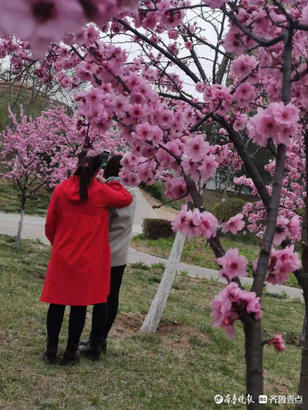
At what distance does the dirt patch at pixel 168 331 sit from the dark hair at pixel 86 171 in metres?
1.82

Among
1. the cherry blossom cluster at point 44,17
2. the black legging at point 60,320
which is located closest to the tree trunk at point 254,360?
the cherry blossom cluster at point 44,17

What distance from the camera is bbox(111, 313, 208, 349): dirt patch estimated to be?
4.43 meters

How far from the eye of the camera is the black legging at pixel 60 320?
3.22 m

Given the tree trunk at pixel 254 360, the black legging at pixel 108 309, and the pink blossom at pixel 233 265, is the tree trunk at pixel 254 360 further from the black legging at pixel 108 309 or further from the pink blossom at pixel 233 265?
the black legging at pixel 108 309

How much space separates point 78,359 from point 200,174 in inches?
86.2

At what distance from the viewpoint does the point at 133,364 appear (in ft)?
12.0

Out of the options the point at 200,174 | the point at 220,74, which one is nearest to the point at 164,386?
the point at 200,174

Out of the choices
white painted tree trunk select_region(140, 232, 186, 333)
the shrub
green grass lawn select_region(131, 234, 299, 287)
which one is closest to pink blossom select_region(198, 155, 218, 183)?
white painted tree trunk select_region(140, 232, 186, 333)

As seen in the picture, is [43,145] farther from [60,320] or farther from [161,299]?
[60,320]

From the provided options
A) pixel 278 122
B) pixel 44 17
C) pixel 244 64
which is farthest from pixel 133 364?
pixel 44 17

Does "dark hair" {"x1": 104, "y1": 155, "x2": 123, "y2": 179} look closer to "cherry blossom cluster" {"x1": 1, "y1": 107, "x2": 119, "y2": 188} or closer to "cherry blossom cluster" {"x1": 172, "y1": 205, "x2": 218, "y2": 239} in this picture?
"cherry blossom cluster" {"x1": 172, "y1": 205, "x2": 218, "y2": 239}

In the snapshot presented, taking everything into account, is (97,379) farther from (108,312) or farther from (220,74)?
(220,74)

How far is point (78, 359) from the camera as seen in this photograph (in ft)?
11.2

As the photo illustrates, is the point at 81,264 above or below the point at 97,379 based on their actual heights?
above
